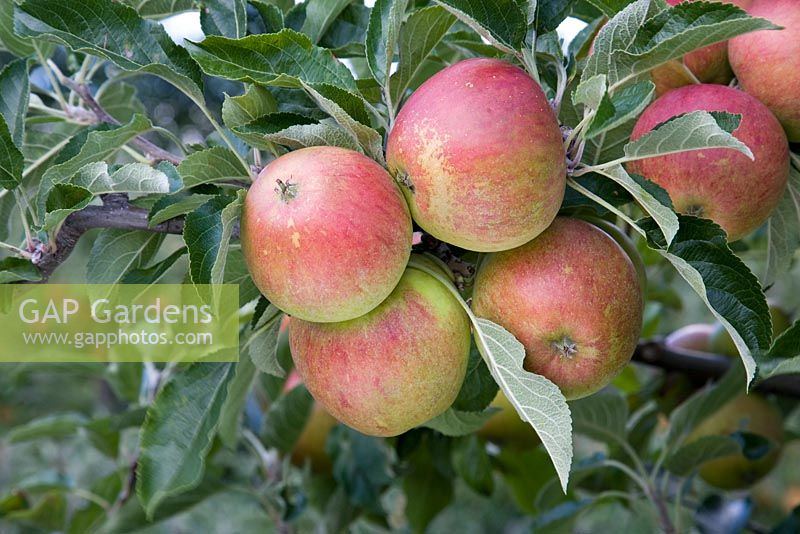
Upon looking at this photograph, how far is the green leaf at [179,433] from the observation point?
825 mm

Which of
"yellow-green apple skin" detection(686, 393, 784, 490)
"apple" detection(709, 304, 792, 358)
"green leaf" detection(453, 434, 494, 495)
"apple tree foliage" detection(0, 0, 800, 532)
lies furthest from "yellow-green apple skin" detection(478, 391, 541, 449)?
"apple" detection(709, 304, 792, 358)

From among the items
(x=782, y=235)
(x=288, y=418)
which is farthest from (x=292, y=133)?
(x=288, y=418)

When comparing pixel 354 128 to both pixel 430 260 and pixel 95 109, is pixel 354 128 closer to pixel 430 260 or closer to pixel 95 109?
pixel 430 260

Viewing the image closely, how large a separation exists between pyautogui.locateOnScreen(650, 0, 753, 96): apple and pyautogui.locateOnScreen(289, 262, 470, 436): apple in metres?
0.34

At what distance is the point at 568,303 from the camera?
0.70m

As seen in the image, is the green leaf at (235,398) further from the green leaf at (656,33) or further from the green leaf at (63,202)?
the green leaf at (656,33)

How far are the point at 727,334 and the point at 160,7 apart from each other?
1.11 metres

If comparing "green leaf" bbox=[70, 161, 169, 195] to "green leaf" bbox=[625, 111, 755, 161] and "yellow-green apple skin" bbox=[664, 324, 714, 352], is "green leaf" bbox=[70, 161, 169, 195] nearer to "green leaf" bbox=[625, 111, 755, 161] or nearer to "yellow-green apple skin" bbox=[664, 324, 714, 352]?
"green leaf" bbox=[625, 111, 755, 161]

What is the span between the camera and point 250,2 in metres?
0.83

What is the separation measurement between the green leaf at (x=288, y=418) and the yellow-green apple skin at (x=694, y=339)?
690 mm

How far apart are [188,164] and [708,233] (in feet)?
1.49

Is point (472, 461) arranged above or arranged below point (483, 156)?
below

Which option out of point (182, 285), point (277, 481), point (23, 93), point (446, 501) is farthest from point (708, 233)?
point (277, 481)

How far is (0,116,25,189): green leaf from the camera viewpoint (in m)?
0.77
